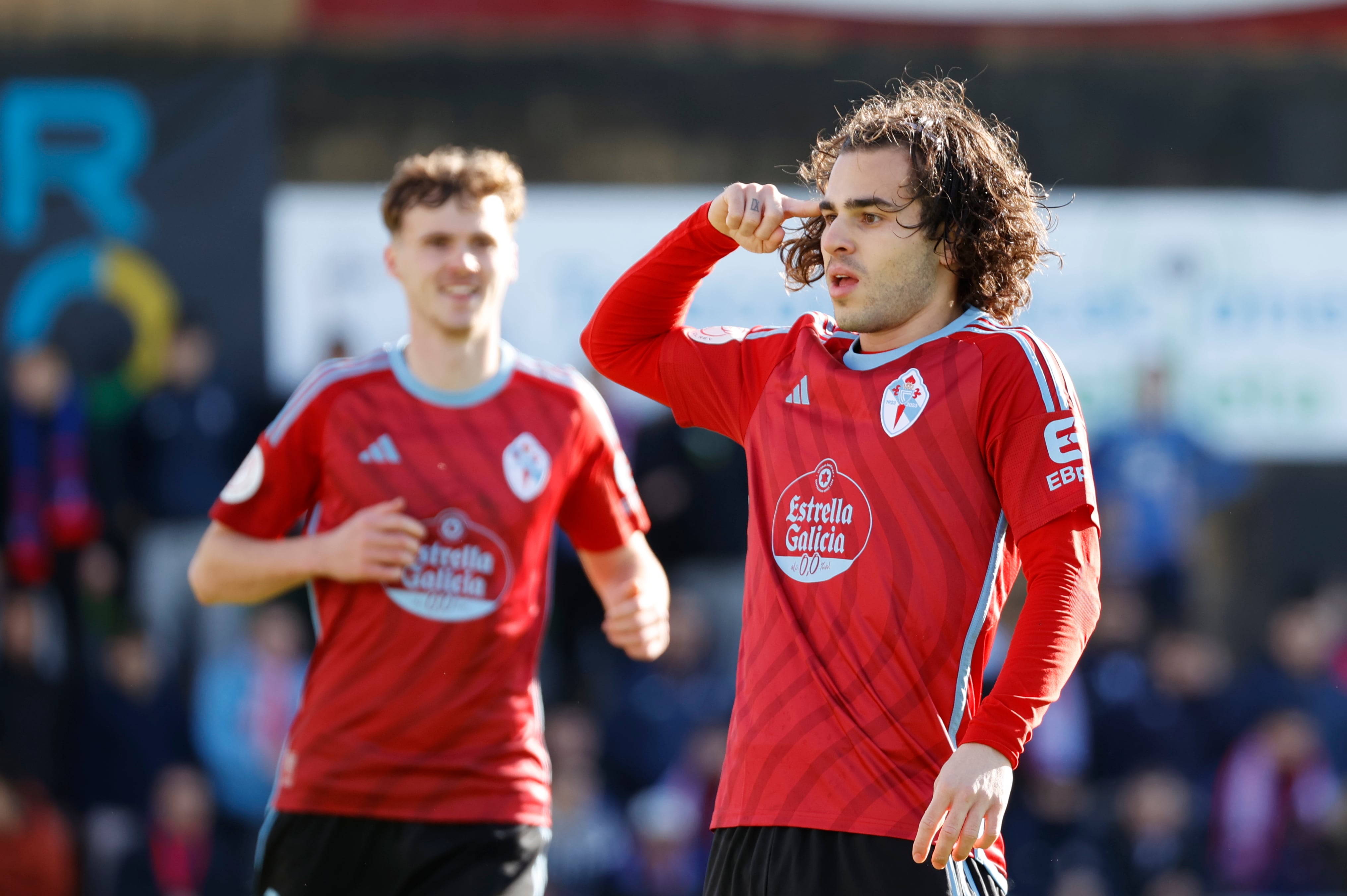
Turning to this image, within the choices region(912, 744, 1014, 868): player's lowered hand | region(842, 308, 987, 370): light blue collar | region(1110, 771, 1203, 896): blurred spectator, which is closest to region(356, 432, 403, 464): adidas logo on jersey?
region(842, 308, 987, 370): light blue collar

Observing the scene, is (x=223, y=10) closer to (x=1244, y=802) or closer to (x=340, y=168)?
(x=340, y=168)

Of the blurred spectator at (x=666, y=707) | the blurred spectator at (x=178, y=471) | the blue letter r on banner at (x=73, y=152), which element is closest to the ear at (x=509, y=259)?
the blurred spectator at (x=666, y=707)

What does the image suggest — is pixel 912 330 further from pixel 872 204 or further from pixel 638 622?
pixel 638 622

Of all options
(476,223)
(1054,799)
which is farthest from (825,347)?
(1054,799)

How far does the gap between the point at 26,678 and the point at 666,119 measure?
511 cm

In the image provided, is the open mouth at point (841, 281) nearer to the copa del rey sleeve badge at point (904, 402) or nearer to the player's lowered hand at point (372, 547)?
the copa del rey sleeve badge at point (904, 402)

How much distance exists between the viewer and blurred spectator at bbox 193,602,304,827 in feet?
27.6

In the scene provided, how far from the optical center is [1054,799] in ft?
28.3

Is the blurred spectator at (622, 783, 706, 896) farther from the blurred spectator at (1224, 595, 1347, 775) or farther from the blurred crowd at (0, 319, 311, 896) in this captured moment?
the blurred spectator at (1224, 595, 1347, 775)

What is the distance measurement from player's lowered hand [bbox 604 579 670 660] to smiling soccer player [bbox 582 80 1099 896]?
3.08 ft

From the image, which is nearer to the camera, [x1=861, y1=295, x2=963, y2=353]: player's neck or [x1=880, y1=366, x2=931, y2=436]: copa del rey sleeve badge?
[x1=880, y1=366, x2=931, y2=436]: copa del rey sleeve badge

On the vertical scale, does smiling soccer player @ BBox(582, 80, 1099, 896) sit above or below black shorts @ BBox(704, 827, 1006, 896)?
above

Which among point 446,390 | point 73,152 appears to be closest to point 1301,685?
point 446,390

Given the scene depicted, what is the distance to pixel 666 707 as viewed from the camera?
343 inches
